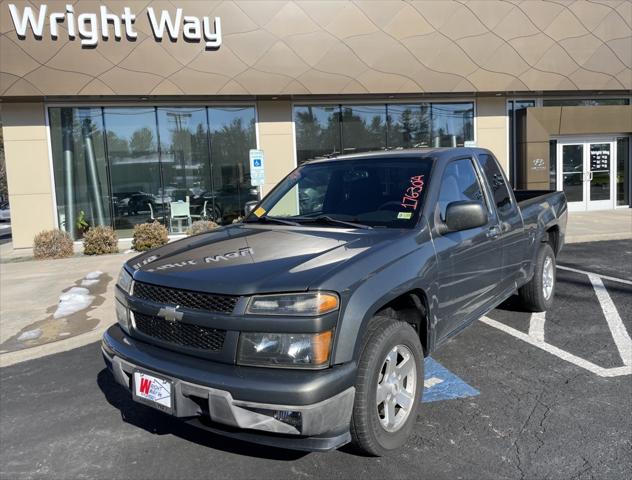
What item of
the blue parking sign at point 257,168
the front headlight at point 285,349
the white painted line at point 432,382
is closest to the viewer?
the front headlight at point 285,349

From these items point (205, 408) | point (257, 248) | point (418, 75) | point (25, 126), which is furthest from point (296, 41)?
point (205, 408)

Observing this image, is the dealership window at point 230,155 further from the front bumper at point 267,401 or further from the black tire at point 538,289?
the front bumper at point 267,401

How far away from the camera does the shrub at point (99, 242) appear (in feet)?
39.4

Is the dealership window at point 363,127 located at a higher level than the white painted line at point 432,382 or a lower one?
higher

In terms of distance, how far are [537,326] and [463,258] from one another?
212cm

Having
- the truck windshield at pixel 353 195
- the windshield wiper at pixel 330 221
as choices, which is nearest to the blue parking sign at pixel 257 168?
the truck windshield at pixel 353 195

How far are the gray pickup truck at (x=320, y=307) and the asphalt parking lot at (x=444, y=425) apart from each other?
0.40 m

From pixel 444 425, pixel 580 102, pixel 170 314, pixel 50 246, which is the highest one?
pixel 580 102

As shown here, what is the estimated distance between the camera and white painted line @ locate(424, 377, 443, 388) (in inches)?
155

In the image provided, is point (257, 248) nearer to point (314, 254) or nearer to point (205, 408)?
point (314, 254)

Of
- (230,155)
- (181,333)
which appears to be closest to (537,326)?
(181,333)

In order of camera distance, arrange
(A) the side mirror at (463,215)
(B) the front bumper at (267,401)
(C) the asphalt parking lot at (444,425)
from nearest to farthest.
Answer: (B) the front bumper at (267,401), (C) the asphalt parking lot at (444,425), (A) the side mirror at (463,215)

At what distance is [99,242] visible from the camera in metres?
12.0

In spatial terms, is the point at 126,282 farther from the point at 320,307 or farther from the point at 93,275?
the point at 93,275
